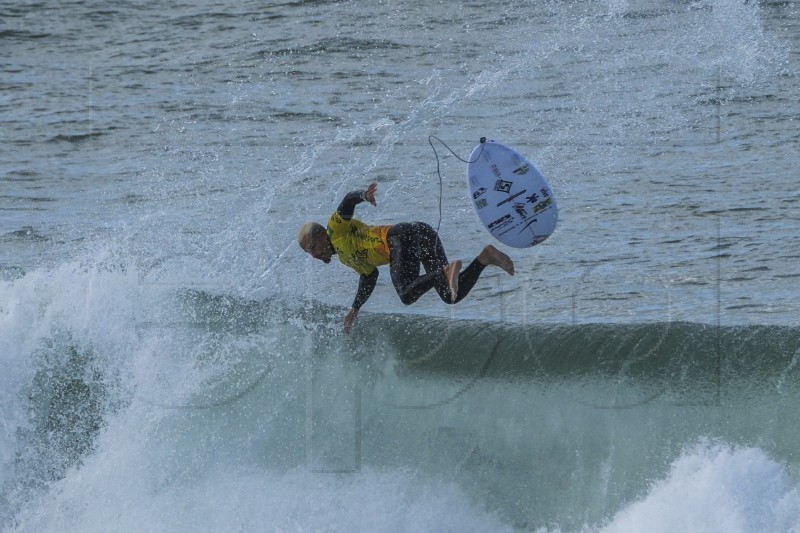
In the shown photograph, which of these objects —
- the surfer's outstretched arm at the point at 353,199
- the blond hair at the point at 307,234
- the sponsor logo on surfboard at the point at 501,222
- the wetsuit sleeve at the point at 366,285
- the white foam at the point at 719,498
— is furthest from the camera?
the wetsuit sleeve at the point at 366,285

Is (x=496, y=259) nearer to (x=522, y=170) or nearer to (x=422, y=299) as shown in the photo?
(x=522, y=170)

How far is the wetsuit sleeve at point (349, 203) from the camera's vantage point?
703cm

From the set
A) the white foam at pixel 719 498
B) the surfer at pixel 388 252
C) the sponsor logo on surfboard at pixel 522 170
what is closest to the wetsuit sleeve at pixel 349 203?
the surfer at pixel 388 252

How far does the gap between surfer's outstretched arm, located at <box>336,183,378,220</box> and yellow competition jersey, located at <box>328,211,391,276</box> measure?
0.08 meters

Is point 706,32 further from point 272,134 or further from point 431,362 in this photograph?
point 431,362

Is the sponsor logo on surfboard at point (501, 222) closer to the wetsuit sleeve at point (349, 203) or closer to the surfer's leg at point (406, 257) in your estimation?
the surfer's leg at point (406, 257)

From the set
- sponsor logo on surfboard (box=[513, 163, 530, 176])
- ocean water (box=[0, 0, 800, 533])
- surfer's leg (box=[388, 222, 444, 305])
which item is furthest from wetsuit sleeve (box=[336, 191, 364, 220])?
ocean water (box=[0, 0, 800, 533])

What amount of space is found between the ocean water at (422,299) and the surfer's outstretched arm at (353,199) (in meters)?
1.79

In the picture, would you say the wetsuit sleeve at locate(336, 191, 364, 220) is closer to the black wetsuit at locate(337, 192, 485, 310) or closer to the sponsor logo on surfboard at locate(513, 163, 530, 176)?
the black wetsuit at locate(337, 192, 485, 310)

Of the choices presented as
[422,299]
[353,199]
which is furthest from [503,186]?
[422,299]

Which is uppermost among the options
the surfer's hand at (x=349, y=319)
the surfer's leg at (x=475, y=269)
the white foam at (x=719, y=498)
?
the surfer's leg at (x=475, y=269)

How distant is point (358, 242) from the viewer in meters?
7.45

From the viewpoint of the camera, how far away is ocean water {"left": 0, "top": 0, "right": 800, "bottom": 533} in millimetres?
7336

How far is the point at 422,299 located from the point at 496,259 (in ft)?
12.5
